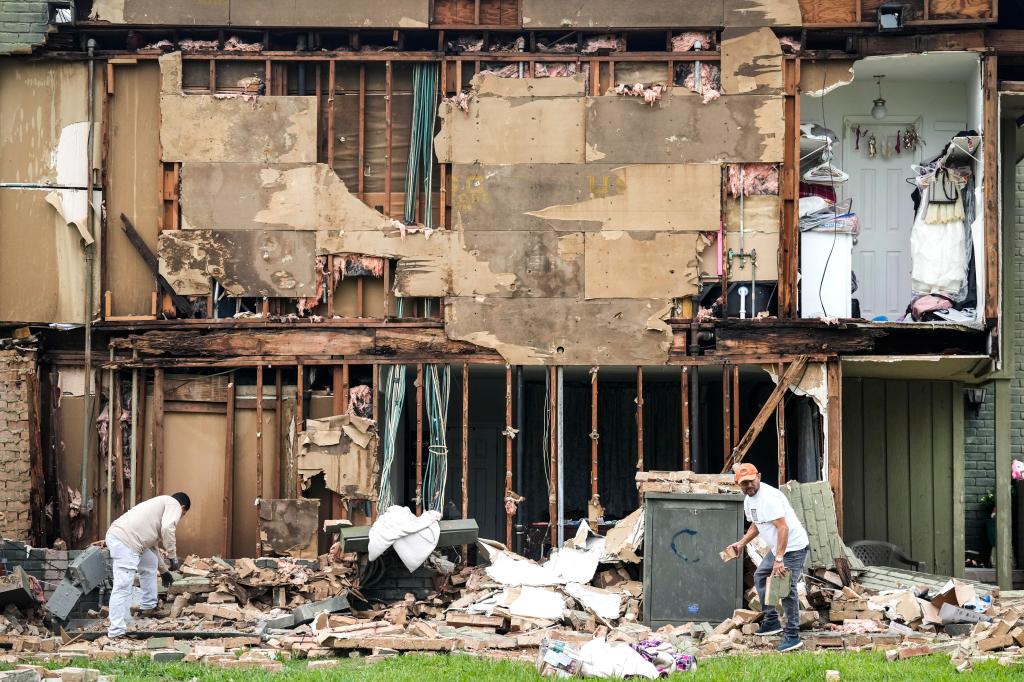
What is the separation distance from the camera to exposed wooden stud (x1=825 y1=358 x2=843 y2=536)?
1633 cm

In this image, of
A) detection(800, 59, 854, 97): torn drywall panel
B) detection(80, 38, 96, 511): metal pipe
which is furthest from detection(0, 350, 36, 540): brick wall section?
detection(800, 59, 854, 97): torn drywall panel

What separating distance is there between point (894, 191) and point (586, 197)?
15.2 feet

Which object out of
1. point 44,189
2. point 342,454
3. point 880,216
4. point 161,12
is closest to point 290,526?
point 342,454

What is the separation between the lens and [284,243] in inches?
658

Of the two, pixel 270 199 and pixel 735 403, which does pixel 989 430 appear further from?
pixel 270 199

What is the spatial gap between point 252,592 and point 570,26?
808cm

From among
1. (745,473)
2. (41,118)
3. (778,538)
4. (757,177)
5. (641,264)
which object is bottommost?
(778,538)

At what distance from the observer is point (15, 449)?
16.2 metres

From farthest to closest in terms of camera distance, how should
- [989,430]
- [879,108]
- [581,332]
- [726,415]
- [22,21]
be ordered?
1. [989,430]
2. [879,108]
3. [22,21]
4. [581,332]
5. [726,415]

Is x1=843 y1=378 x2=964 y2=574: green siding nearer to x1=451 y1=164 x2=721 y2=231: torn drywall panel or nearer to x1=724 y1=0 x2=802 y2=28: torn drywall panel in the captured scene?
x1=451 y1=164 x2=721 y2=231: torn drywall panel

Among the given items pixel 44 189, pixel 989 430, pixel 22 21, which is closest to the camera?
pixel 44 189

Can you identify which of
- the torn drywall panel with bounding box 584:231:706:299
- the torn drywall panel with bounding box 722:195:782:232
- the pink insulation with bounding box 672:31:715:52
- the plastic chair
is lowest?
the plastic chair

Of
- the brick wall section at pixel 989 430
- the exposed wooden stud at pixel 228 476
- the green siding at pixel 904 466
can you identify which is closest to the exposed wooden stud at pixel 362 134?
the exposed wooden stud at pixel 228 476

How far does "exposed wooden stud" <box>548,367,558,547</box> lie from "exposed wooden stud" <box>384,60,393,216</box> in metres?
3.04
